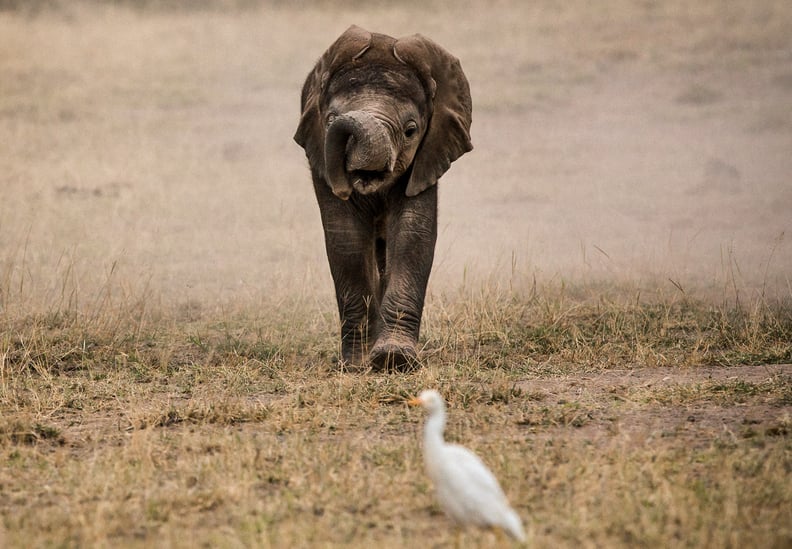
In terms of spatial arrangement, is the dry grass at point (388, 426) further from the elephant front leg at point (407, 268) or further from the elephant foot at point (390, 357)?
the elephant front leg at point (407, 268)

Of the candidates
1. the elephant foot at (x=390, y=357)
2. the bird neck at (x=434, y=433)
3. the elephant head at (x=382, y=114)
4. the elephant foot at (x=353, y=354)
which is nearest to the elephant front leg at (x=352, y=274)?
the elephant foot at (x=353, y=354)

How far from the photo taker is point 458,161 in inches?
941

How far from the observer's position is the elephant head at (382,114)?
30.0ft

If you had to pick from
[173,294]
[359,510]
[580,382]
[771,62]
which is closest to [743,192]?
[771,62]

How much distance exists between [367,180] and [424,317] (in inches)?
97.2

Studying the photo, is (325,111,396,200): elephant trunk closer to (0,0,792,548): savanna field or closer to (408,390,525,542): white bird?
(0,0,792,548): savanna field

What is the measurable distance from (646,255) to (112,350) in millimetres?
8515

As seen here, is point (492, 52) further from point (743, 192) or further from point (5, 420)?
point (5, 420)

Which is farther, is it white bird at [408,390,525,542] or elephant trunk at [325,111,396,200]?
elephant trunk at [325,111,396,200]

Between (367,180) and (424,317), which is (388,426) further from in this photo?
(424,317)

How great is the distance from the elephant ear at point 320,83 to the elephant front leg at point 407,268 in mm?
717

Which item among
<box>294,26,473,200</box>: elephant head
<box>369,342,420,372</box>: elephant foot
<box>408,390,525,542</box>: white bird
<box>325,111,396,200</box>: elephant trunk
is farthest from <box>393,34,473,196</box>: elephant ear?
<box>408,390,525,542</box>: white bird

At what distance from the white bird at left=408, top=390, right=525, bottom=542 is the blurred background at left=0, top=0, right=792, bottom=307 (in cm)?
668

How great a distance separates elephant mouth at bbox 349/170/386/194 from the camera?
937 centimetres
